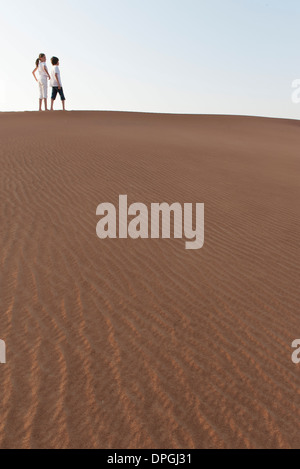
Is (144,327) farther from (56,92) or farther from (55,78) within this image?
(56,92)

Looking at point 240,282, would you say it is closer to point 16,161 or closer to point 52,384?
point 52,384

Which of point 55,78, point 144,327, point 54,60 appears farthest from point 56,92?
point 144,327

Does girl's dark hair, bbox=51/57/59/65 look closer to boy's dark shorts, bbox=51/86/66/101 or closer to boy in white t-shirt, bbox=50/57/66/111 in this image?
boy in white t-shirt, bbox=50/57/66/111

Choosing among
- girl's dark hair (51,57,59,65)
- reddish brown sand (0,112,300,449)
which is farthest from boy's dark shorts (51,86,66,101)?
reddish brown sand (0,112,300,449)

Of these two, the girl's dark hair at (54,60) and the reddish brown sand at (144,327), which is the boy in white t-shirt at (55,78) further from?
the reddish brown sand at (144,327)

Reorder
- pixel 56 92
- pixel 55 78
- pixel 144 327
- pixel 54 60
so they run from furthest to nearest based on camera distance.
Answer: pixel 56 92 < pixel 55 78 < pixel 54 60 < pixel 144 327

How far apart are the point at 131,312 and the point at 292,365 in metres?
1.49

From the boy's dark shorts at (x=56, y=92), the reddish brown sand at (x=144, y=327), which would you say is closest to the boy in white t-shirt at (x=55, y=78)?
the boy's dark shorts at (x=56, y=92)

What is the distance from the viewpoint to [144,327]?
3.82m

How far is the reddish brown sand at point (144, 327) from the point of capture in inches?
109

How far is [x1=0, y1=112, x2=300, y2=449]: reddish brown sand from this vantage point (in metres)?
2.76

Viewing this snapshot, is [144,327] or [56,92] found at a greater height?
[56,92]

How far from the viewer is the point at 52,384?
3.04m

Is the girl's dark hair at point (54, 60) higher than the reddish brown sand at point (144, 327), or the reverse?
the girl's dark hair at point (54, 60)
